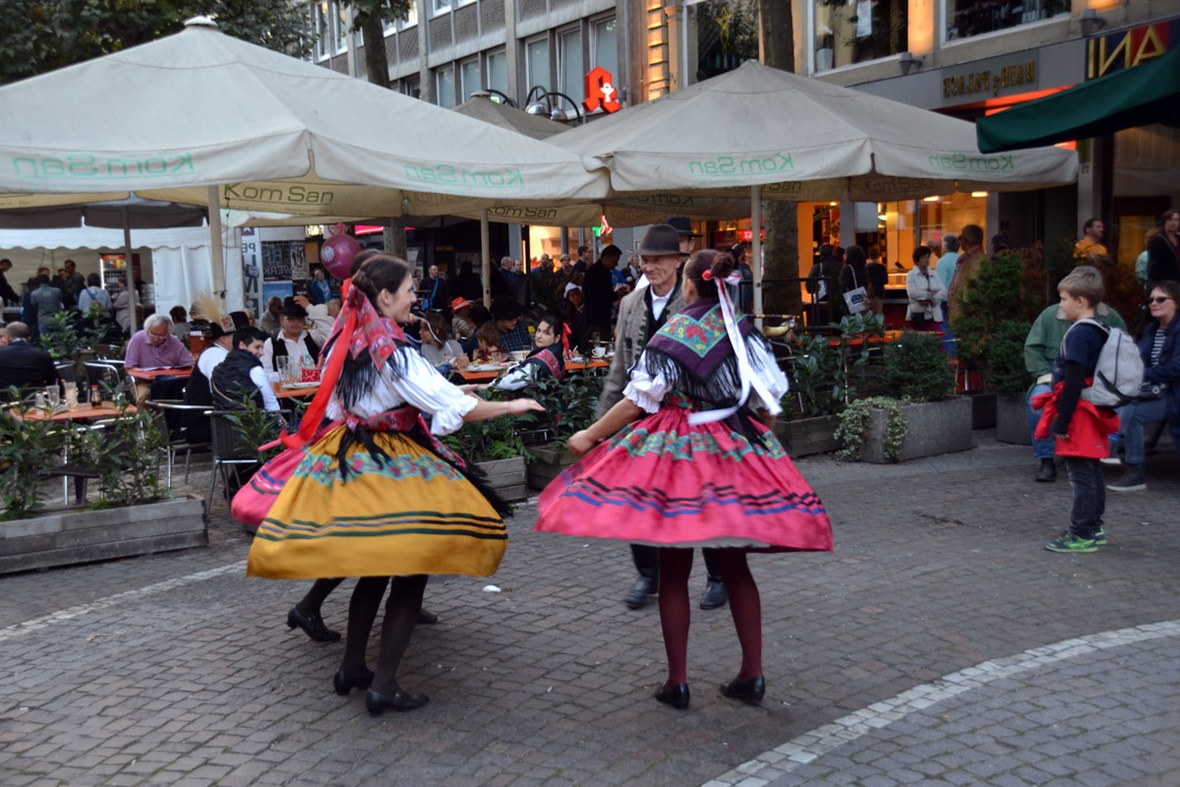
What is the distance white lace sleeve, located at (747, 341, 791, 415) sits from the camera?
451 centimetres

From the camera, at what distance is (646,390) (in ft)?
14.6

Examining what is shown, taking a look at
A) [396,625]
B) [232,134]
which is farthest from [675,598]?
[232,134]

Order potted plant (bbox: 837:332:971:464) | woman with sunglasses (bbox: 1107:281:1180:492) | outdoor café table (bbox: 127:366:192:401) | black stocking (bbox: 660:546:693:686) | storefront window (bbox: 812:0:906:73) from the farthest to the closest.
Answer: storefront window (bbox: 812:0:906:73)
outdoor café table (bbox: 127:366:192:401)
potted plant (bbox: 837:332:971:464)
woman with sunglasses (bbox: 1107:281:1180:492)
black stocking (bbox: 660:546:693:686)

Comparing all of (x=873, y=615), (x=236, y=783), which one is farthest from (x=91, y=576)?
(x=873, y=615)

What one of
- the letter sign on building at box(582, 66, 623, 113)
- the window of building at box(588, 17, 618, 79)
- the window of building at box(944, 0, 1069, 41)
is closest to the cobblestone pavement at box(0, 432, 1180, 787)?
the window of building at box(944, 0, 1069, 41)

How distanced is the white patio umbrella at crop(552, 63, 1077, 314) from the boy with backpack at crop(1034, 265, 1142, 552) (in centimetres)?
300

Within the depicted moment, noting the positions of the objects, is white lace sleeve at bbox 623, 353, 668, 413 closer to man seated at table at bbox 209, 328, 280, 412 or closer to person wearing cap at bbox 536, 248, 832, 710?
person wearing cap at bbox 536, 248, 832, 710

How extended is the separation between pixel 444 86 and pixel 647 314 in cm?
3222

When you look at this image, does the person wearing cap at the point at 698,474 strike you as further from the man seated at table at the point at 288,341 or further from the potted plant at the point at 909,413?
the man seated at table at the point at 288,341

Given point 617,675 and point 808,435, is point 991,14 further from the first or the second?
point 617,675

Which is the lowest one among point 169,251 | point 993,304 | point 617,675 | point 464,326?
Answer: point 617,675

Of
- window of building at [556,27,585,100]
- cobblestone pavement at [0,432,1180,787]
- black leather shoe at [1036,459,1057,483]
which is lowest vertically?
cobblestone pavement at [0,432,1180,787]

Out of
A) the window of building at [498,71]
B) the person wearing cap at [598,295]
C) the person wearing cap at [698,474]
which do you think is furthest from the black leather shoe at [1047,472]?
the window of building at [498,71]

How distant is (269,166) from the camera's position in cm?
731
